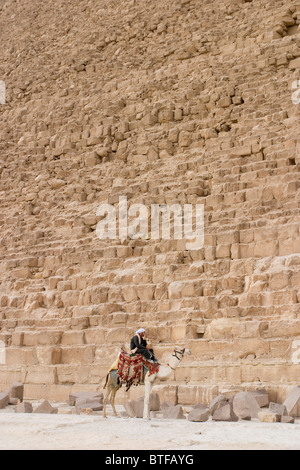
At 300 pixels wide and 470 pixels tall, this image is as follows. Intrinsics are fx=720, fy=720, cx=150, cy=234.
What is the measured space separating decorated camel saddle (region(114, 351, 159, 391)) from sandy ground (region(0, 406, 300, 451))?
1.81 ft

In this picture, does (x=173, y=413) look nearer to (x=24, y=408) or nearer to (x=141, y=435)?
(x=141, y=435)

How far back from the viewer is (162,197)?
39.5 ft

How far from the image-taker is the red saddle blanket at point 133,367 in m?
7.73

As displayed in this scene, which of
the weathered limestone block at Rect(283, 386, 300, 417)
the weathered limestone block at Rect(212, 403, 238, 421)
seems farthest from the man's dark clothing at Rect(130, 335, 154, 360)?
the weathered limestone block at Rect(283, 386, 300, 417)

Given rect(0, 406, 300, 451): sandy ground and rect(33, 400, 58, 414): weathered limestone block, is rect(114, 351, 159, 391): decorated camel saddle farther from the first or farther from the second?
rect(33, 400, 58, 414): weathered limestone block

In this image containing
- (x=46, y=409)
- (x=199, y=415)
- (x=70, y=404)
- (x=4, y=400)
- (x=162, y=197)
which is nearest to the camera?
(x=199, y=415)

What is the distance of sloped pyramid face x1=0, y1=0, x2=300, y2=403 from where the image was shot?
930 cm

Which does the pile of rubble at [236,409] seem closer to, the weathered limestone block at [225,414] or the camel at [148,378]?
the weathered limestone block at [225,414]

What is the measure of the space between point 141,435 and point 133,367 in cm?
198

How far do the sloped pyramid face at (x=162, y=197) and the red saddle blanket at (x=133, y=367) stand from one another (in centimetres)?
117

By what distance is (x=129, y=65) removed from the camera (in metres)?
17.2

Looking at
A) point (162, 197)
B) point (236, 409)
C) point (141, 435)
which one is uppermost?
point (162, 197)

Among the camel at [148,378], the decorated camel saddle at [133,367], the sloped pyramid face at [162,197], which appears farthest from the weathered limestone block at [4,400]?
the decorated camel saddle at [133,367]

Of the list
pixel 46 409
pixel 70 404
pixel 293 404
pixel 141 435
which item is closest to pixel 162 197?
pixel 70 404
